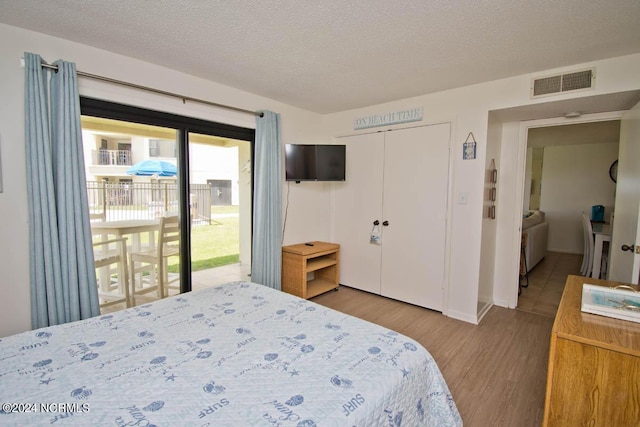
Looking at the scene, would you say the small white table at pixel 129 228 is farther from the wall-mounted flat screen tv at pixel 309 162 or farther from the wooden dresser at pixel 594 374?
the wooden dresser at pixel 594 374

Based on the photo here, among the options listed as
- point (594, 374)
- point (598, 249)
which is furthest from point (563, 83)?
point (598, 249)

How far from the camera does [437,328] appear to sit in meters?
2.95

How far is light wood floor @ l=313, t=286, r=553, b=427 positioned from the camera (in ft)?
6.18

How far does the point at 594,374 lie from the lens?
1280 mm

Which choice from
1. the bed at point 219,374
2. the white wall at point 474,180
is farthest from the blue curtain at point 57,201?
the white wall at point 474,180

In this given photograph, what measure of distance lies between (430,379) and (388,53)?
223cm

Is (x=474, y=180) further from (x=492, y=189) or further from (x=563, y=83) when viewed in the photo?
(x=563, y=83)

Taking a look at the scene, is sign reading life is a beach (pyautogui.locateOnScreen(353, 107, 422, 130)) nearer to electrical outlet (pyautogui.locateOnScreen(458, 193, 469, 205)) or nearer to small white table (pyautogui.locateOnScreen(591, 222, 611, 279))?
electrical outlet (pyautogui.locateOnScreen(458, 193, 469, 205))

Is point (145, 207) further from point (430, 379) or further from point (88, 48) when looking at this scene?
point (430, 379)

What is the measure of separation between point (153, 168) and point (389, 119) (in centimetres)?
265

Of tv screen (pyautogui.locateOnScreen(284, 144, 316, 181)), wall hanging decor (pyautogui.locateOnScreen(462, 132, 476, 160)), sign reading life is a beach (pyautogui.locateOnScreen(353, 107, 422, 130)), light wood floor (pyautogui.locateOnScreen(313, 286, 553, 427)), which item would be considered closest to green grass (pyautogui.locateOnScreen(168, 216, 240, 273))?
tv screen (pyautogui.locateOnScreen(284, 144, 316, 181))

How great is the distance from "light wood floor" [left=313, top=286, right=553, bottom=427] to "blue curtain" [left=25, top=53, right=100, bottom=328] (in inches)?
96.1

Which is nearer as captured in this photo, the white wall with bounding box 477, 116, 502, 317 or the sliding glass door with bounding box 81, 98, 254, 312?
the sliding glass door with bounding box 81, 98, 254, 312

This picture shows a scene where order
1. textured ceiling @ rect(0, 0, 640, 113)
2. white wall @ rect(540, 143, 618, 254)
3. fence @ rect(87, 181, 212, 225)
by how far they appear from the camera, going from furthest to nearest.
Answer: white wall @ rect(540, 143, 618, 254) < fence @ rect(87, 181, 212, 225) < textured ceiling @ rect(0, 0, 640, 113)
